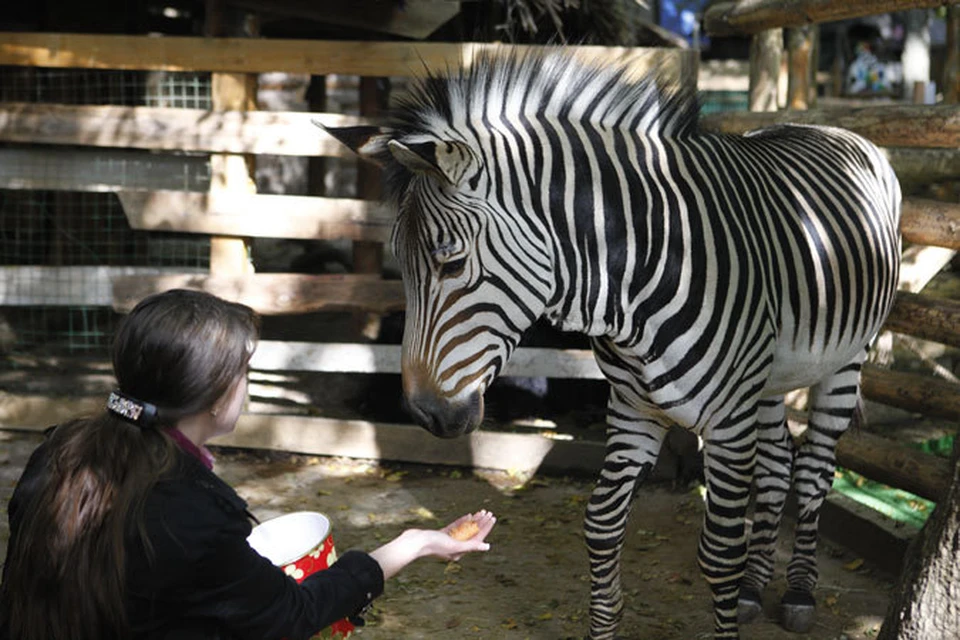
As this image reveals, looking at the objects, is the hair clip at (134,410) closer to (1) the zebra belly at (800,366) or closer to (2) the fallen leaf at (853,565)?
(1) the zebra belly at (800,366)

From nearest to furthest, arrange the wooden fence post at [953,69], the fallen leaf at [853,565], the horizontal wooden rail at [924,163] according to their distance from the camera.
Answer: the fallen leaf at [853,565] → the horizontal wooden rail at [924,163] → the wooden fence post at [953,69]

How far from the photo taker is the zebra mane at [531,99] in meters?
3.43

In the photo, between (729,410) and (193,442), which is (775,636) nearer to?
(729,410)

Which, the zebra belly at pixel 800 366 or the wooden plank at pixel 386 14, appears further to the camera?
the wooden plank at pixel 386 14

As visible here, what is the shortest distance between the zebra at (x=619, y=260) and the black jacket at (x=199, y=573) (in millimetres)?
1112

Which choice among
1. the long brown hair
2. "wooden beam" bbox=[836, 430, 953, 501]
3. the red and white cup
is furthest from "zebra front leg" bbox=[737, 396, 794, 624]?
the long brown hair

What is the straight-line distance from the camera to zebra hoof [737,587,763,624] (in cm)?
446

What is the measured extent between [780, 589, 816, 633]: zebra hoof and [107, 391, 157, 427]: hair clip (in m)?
3.17

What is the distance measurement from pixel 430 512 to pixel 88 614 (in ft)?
12.1

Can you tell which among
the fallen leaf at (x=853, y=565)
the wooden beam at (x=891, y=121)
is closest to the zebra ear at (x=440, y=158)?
the wooden beam at (x=891, y=121)

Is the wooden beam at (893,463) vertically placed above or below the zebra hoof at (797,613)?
above

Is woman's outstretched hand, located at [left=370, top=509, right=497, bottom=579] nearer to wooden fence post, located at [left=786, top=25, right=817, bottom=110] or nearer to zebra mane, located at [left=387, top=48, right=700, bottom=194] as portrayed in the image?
zebra mane, located at [left=387, top=48, right=700, bottom=194]

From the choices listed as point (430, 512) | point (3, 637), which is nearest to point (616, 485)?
→ point (430, 512)

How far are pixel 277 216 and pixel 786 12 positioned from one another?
3.13m
